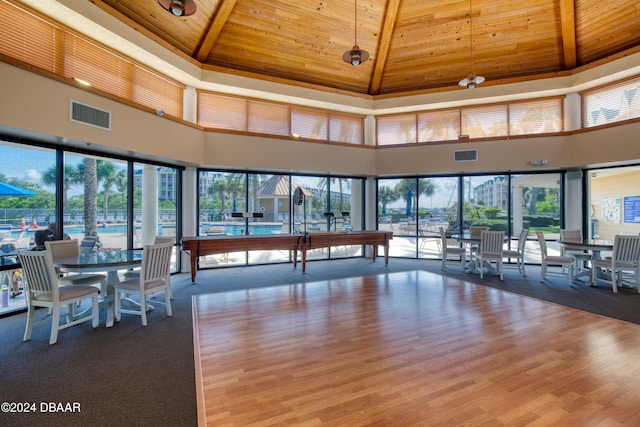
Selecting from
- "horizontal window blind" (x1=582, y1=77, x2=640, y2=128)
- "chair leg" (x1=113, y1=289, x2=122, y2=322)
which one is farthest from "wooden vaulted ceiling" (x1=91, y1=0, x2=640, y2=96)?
"chair leg" (x1=113, y1=289, x2=122, y2=322)

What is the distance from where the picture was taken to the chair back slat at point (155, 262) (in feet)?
13.1

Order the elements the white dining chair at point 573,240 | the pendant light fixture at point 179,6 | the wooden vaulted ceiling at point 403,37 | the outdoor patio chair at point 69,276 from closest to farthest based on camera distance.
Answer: the pendant light fixture at point 179,6
the outdoor patio chair at point 69,276
the wooden vaulted ceiling at point 403,37
the white dining chair at point 573,240

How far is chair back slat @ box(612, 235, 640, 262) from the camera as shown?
5517 mm

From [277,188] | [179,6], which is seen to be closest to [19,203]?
[179,6]

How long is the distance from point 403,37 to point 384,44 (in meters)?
0.49

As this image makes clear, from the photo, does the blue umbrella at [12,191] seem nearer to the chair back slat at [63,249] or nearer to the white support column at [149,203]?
the chair back slat at [63,249]

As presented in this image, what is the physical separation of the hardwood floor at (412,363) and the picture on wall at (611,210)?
4556 mm

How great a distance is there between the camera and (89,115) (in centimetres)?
472

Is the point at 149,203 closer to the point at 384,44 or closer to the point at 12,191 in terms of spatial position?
the point at 12,191

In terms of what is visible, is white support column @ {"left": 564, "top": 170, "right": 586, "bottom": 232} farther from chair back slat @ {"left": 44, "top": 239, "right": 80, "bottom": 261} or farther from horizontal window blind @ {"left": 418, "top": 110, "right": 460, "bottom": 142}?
chair back slat @ {"left": 44, "top": 239, "right": 80, "bottom": 261}

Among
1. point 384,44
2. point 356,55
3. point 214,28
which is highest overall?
point 384,44

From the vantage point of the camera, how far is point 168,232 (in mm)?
7055

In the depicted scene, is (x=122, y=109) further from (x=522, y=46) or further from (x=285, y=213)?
(x=522, y=46)

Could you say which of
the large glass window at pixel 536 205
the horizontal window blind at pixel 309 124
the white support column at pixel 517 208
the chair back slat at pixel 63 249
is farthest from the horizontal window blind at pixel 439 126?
the chair back slat at pixel 63 249
